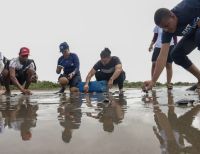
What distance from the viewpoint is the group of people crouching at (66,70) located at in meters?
8.08

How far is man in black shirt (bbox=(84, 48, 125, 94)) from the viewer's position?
26.0 feet

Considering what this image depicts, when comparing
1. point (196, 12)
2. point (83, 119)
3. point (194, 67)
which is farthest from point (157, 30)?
point (83, 119)

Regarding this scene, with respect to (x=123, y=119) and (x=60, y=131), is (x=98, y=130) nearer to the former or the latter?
(x=60, y=131)

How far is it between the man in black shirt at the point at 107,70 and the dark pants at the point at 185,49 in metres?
2.69

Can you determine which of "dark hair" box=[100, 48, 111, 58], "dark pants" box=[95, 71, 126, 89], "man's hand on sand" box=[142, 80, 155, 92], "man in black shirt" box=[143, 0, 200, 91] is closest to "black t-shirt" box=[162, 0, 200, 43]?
"man in black shirt" box=[143, 0, 200, 91]

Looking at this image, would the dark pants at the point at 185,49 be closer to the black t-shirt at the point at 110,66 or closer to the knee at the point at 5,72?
the black t-shirt at the point at 110,66

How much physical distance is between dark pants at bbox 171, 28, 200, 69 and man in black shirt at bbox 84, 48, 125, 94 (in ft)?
8.82

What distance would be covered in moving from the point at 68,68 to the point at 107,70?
1.13 metres

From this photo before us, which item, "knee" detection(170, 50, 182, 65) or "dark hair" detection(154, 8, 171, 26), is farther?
"knee" detection(170, 50, 182, 65)

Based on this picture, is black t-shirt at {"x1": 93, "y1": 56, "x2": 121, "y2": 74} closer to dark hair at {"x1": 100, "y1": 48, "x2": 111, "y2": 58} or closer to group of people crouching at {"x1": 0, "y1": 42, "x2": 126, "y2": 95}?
group of people crouching at {"x1": 0, "y1": 42, "x2": 126, "y2": 95}

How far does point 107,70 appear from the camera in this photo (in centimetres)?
821

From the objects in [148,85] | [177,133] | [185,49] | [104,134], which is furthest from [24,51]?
[177,133]

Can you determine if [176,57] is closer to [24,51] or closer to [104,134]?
[104,134]

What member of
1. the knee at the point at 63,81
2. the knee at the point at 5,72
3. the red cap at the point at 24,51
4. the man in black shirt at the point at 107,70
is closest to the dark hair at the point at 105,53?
the man in black shirt at the point at 107,70
